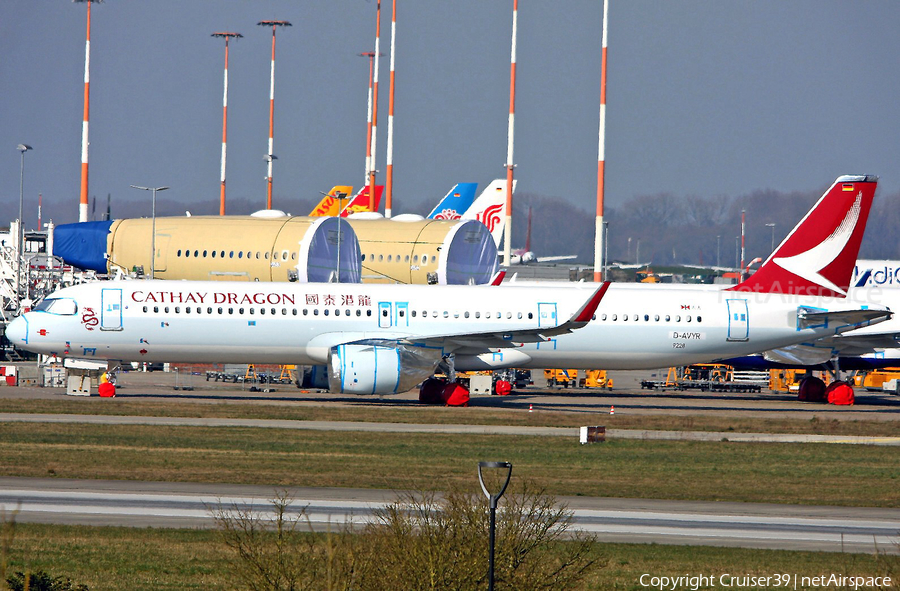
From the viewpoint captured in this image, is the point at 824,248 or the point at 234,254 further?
the point at 234,254

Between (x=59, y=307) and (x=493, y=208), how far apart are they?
48108 millimetres

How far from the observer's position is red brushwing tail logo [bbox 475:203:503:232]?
85562mm

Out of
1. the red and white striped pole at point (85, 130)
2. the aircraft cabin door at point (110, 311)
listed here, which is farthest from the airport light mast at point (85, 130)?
the aircraft cabin door at point (110, 311)

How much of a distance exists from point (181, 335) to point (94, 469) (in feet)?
58.5

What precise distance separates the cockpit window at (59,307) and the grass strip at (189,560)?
25.3 meters

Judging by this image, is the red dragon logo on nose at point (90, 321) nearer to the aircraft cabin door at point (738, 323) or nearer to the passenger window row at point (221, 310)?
the passenger window row at point (221, 310)

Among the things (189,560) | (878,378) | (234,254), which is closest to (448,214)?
(234,254)

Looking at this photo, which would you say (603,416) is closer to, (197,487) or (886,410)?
(886,410)

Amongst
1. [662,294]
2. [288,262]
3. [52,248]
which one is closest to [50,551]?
[662,294]

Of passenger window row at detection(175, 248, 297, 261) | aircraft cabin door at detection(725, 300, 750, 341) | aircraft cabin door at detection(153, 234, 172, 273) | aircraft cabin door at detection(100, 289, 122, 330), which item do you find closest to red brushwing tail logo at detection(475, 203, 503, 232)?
passenger window row at detection(175, 248, 297, 261)

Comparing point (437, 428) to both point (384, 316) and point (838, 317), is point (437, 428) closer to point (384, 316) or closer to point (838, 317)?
point (384, 316)

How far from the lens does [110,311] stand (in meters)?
41.7

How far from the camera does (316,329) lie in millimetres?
42406

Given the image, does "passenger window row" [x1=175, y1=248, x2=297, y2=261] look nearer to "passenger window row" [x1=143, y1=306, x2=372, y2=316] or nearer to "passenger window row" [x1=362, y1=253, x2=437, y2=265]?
"passenger window row" [x1=362, y1=253, x2=437, y2=265]
